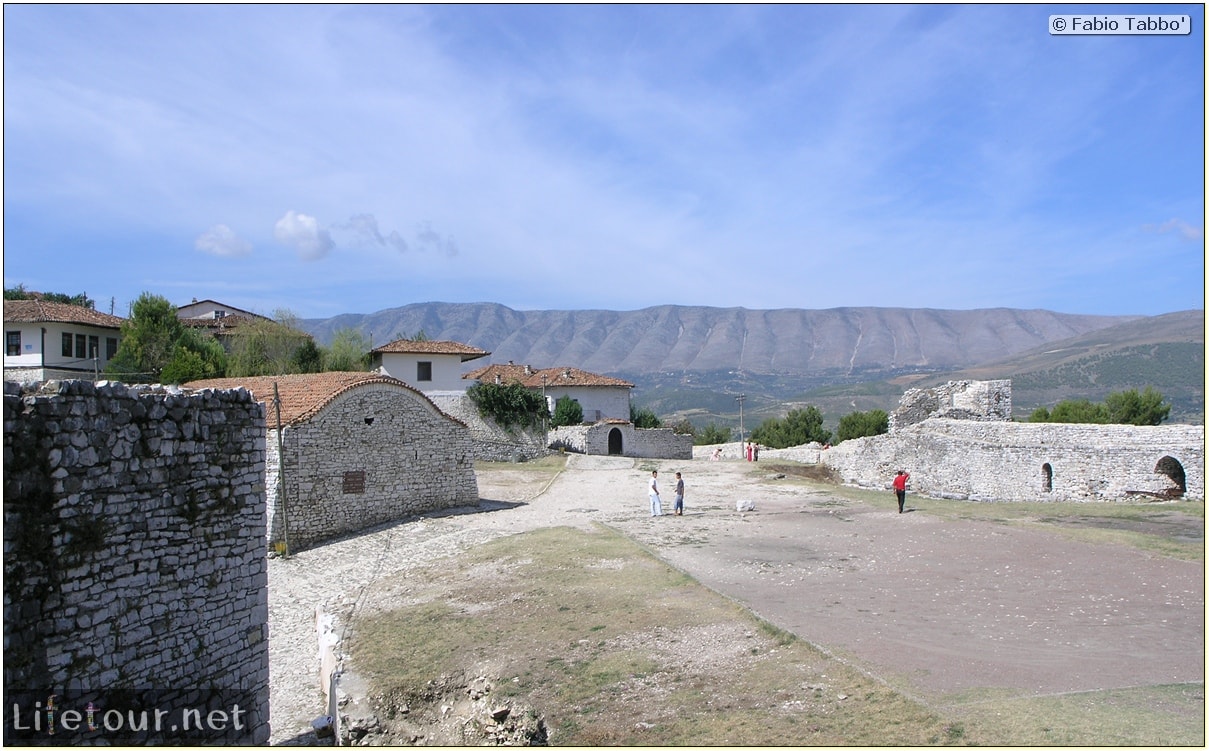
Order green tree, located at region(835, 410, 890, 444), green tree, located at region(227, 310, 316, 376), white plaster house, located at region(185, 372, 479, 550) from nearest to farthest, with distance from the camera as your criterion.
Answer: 1. white plaster house, located at region(185, 372, 479, 550)
2. green tree, located at region(227, 310, 316, 376)
3. green tree, located at region(835, 410, 890, 444)

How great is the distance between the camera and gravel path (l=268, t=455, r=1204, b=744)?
8.71 meters

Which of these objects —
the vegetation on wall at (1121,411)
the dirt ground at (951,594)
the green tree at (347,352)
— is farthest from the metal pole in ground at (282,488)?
the vegetation on wall at (1121,411)

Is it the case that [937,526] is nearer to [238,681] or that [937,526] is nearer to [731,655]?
[731,655]

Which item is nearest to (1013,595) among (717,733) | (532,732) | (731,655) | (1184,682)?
(1184,682)

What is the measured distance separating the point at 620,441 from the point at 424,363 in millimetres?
12241

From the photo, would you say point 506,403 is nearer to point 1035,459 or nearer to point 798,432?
point 798,432

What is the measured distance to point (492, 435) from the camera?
1720 inches

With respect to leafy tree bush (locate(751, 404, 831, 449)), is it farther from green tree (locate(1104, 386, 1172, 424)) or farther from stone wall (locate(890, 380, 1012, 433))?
green tree (locate(1104, 386, 1172, 424))

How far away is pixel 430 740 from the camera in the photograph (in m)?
8.42

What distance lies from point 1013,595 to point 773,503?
502 inches

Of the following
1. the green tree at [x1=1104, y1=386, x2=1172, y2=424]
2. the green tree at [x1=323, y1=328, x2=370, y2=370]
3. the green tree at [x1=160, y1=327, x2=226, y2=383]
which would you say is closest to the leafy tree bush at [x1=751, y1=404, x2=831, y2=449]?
the green tree at [x1=1104, y1=386, x2=1172, y2=424]

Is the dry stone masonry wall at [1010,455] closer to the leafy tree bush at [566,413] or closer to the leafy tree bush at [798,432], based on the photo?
the leafy tree bush at [566,413]

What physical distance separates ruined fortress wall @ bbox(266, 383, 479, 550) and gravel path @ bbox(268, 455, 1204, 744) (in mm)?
868

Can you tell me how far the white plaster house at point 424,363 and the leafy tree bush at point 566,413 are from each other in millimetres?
6020
